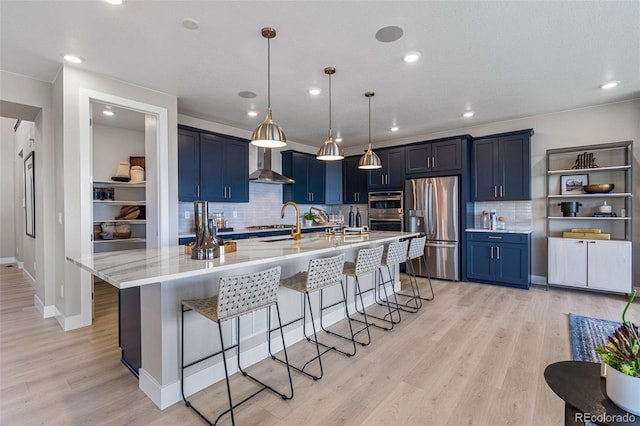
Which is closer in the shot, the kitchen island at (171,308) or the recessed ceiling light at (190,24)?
the kitchen island at (171,308)

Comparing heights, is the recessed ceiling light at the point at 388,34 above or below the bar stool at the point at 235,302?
above

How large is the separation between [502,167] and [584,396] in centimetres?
456

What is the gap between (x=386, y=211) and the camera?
19.5 feet

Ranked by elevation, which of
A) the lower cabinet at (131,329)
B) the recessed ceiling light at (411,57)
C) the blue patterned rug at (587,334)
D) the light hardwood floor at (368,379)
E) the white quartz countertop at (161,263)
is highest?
the recessed ceiling light at (411,57)

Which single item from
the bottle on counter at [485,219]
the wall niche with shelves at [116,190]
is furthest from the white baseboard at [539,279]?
the wall niche with shelves at [116,190]

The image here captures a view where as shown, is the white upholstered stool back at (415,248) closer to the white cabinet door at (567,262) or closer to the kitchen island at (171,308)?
the kitchen island at (171,308)

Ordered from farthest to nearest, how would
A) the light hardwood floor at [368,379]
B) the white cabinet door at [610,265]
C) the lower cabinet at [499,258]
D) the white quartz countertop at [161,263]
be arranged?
the lower cabinet at [499,258], the white cabinet door at [610,265], the light hardwood floor at [368,379], the white quartz countertop at [161,263]

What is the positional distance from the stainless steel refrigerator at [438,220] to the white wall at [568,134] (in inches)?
47.0

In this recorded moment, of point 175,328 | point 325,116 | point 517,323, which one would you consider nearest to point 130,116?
point 325,116

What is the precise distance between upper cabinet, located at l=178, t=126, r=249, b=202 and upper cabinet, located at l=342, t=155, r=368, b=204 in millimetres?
2495

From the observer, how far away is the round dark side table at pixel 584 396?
3.19ft

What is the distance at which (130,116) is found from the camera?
4.56 metres

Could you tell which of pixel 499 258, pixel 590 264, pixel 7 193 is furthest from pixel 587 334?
pixel 7 193

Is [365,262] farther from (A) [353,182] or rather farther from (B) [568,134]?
(B) [568,134]
